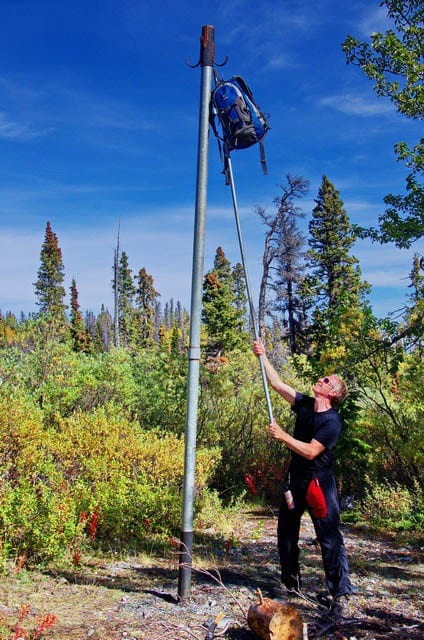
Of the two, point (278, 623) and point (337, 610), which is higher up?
point (278, 623)

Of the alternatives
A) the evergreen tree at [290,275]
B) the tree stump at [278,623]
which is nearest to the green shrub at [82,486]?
the tree stump at [278,623]

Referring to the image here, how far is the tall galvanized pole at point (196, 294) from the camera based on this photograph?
4492mm

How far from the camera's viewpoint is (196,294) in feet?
14.8

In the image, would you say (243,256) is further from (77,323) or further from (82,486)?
(77,323)

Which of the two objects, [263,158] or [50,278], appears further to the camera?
[50,278]

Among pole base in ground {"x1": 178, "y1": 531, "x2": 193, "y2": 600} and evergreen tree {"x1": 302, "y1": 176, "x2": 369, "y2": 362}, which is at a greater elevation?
evergreen tree {"x1": 302, "y1": 176, "x2": 369, "y2": 362}

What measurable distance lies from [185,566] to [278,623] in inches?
41.0

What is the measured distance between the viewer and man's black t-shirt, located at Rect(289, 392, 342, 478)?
4.35m

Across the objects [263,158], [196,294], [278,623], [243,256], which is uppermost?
[263,158]

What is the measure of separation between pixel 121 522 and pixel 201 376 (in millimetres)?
4036

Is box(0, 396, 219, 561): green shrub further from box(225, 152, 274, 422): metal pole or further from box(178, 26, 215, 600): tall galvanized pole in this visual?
box(225, 152, 274, 422): metal pole

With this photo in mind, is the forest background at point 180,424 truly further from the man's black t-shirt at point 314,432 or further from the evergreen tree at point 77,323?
the evergreen tree at point 77,323

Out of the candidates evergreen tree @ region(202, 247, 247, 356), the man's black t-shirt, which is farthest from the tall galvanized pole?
evergreen tree @ region(202, 247, 247, 356)

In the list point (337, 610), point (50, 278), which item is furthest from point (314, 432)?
point (50, 278)
